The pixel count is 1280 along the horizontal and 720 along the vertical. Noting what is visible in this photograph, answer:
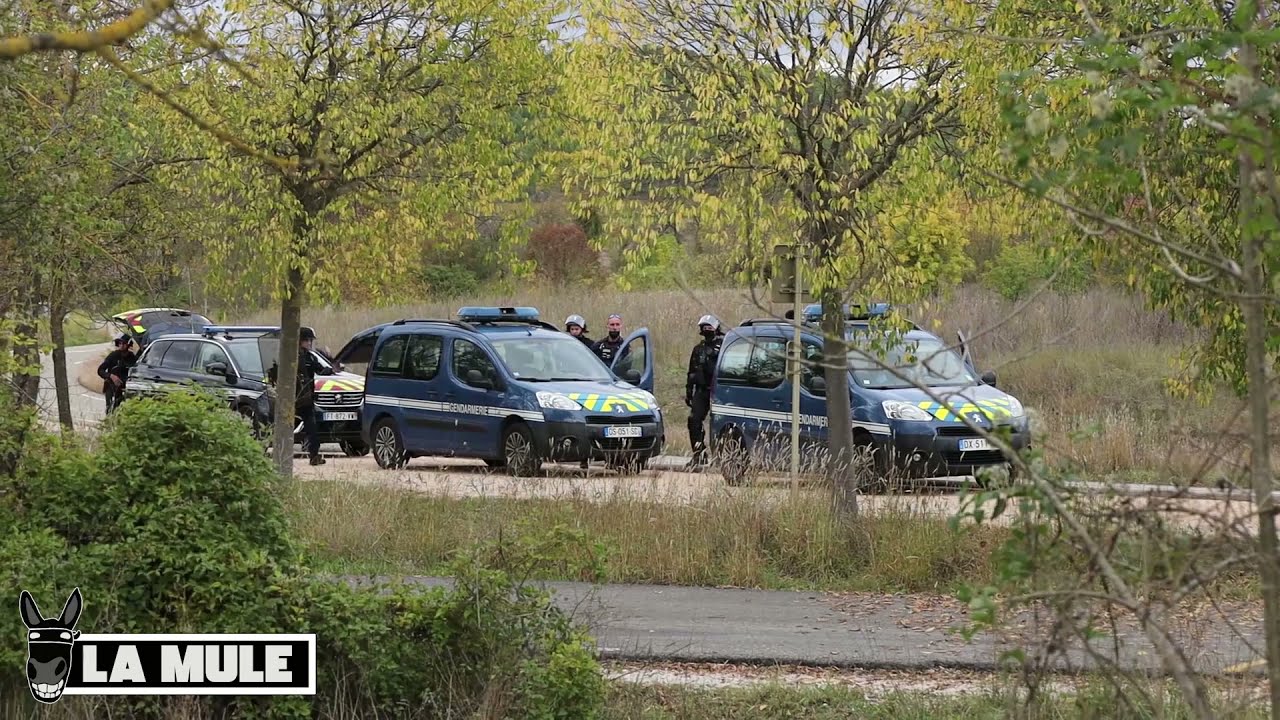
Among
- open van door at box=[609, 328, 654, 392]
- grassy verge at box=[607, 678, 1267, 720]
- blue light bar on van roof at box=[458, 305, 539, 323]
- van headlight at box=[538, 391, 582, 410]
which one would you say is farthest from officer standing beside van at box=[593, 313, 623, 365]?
grassy verge at box=[607, 678, 1267, 720]

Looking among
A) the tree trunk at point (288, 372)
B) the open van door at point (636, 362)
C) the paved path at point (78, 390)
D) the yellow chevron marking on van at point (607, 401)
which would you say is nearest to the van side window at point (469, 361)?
the yellow chevron marking on van at point (607, 401)

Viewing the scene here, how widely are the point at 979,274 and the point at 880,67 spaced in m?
27.8

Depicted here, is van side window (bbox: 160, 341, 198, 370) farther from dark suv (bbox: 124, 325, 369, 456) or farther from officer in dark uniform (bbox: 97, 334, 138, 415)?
officer in dark uniform (bbox: 97, 334, 138, 415)

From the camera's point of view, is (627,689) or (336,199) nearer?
(627,689)

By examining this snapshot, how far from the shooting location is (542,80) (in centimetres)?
1474

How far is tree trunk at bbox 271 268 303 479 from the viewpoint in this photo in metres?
14.3

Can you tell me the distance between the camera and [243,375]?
72.8 feet

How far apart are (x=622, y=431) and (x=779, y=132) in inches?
307

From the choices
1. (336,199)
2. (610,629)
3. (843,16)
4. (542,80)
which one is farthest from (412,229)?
(610,629)

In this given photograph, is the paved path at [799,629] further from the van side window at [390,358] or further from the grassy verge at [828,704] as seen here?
the van side window at [390,358]

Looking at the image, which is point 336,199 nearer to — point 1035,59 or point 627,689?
point 1035,59

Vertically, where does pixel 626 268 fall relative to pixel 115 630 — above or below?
above

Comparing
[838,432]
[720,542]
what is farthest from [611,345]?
[720,542]

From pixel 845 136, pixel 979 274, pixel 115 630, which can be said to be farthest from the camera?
pixel 979 274
